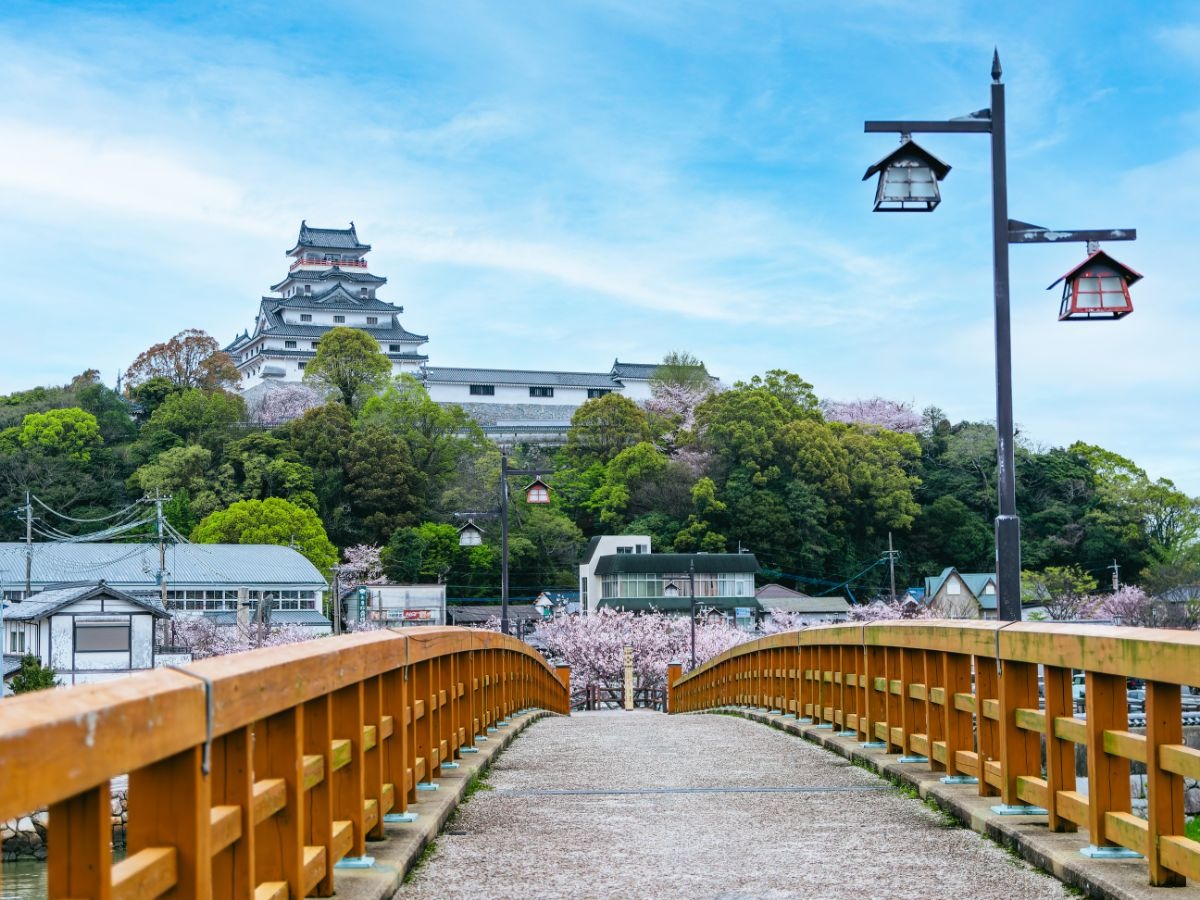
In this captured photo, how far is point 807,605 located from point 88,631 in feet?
117

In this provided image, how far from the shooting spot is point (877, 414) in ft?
304

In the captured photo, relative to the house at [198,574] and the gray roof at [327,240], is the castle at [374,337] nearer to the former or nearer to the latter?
the gray roof at [327,240]

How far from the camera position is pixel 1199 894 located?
13.9ft

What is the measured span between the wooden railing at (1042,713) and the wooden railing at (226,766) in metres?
2.58

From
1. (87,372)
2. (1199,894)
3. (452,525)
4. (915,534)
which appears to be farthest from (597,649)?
(87,372)

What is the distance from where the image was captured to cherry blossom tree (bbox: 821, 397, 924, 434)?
88938mm

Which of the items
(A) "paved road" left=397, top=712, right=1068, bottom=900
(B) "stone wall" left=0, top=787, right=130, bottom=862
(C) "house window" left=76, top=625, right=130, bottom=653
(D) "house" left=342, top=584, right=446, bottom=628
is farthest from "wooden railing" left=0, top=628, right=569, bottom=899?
(D) "house" left=342, top=584, right=446, bottom=628

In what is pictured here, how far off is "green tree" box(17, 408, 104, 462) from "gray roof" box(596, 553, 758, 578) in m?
31.4

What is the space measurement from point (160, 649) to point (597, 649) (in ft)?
49.6

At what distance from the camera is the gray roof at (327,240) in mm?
100375

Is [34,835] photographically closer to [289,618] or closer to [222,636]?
[222,636]

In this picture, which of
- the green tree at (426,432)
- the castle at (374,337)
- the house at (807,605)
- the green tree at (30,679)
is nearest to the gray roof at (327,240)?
the castle at (374,337)

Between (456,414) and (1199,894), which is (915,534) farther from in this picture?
(1199,894)

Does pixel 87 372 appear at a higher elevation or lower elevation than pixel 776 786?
higher
